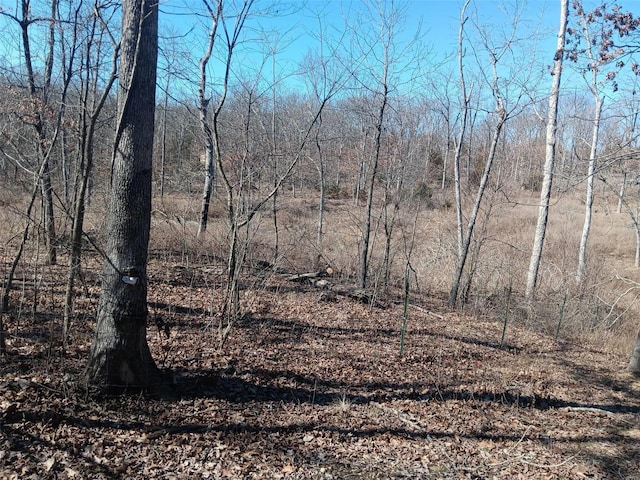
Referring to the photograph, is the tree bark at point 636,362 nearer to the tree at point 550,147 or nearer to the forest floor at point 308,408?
the forest floor at point 308,408

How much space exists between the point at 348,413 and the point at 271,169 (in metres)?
7.36

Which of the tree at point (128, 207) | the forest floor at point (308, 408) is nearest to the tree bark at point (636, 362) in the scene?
the forest floor at point (308, 408)

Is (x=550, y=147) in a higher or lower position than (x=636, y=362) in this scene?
higher

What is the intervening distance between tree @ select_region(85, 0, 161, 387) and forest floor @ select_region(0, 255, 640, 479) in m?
0.34

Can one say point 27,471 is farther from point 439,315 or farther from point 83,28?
point 439,315

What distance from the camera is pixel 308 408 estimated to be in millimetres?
4195

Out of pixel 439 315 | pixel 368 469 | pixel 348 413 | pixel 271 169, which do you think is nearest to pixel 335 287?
pixel 439 315

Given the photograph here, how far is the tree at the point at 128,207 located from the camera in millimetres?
3428

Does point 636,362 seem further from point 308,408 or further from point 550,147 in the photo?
point 550,147

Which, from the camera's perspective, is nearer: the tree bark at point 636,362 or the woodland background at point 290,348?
the woodland background at point 290,348

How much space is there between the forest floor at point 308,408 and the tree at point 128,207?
0.34 metres

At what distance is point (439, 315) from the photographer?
9008mm

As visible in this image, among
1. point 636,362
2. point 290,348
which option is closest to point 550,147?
point 636,362

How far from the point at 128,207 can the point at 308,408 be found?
2478 millimetres
